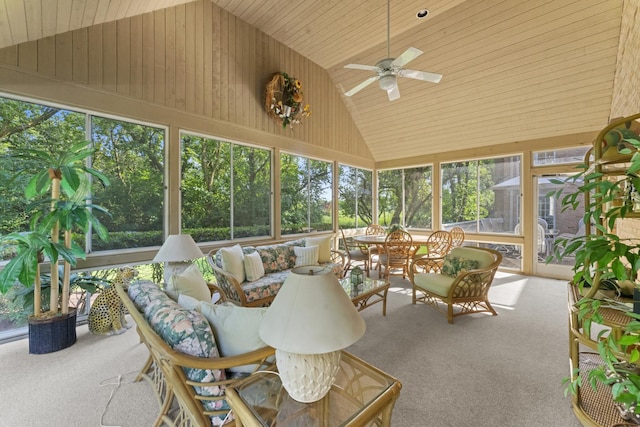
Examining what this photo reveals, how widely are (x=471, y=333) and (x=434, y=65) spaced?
181 inches

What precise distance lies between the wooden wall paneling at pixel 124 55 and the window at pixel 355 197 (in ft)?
15.2

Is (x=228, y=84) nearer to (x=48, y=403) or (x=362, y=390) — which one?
(x=48, y=403)

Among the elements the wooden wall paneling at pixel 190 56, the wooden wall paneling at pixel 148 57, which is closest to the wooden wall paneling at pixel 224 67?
the wooden wall paneling at pixel 190 56

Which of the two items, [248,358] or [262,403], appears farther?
[248,358]

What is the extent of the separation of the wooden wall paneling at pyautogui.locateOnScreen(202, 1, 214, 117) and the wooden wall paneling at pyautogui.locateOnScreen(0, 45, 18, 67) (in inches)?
76.8

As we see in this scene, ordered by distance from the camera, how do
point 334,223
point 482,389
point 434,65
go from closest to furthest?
point 482,389, point 434,65, point 334,223

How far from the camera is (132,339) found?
9.60 feet

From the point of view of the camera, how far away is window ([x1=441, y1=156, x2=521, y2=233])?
19.1 ft

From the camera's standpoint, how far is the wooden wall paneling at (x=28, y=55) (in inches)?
108

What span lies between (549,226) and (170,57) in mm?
7538

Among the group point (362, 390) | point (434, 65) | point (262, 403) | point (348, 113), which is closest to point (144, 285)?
point (262, 403)

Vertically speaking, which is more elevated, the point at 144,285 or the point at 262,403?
the point at 144,285

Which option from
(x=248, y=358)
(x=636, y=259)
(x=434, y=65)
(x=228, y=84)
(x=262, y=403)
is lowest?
(x=262, y=403)

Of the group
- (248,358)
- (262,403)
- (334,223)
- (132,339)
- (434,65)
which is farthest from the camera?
(334,223)
